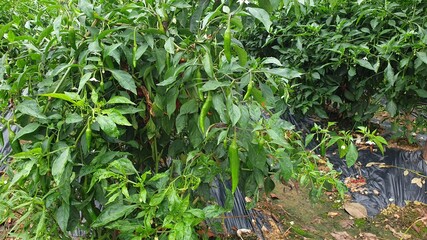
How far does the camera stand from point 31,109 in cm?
105

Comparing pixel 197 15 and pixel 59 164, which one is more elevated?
pixel 197 15

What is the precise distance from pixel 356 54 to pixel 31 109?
270 cm

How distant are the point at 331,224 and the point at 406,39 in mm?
1490

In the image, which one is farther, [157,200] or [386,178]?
[386,178]

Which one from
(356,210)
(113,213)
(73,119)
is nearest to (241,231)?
(356,210)

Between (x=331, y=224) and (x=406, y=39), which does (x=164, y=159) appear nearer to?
(x=331, y=224)

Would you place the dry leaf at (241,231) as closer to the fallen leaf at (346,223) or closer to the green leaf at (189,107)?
the fallen leaf at (346,223)

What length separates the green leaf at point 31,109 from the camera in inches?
40.8

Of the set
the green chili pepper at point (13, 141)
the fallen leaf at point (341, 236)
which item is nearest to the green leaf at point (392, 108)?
the fallen leaf at point (341, 236)

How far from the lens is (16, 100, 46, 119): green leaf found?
3.40 ft

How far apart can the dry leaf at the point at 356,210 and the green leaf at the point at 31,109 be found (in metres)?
2.32

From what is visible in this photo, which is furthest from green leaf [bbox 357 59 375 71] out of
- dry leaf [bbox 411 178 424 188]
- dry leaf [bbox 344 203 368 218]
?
dry leaf [bbox 344 203 368 218]

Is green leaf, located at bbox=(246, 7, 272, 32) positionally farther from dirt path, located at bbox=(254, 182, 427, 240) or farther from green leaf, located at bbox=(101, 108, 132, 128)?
dirt path, located at bbox=(254, 182, 427, 240)

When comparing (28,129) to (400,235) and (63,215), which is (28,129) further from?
(400,235)
